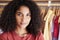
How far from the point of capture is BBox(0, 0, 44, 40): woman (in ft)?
2.51

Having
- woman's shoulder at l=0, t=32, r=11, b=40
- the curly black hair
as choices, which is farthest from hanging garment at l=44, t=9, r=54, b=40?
woman's shoulder at l=0, t=32, r=11, b=40

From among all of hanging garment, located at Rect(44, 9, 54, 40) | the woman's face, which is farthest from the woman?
hanging garment, located at Rect(44, 9, 54, 40)

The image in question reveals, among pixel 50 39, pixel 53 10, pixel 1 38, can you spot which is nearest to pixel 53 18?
pixel 53 10

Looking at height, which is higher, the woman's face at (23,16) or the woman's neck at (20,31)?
the woman's face at (23,16)

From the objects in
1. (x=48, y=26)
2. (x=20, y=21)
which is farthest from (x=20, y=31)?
(x=48, y=26)

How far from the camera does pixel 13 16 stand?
2.59ft

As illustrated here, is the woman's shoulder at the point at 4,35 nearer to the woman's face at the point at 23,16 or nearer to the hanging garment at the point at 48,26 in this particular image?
the woman's face at the point at 23,16

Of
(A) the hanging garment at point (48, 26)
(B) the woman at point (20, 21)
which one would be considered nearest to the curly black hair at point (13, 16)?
(B) the woman at point (20, 21)

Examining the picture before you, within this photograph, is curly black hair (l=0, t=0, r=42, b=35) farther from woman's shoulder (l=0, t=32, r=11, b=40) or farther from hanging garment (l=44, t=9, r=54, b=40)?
hanging garment (l=44, t=9, r=54, b=40)

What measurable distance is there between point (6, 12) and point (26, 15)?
0.12 m

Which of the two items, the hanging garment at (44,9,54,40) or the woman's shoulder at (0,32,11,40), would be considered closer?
the woman's shoulder at (0,32,11,40)

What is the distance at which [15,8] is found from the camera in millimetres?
782

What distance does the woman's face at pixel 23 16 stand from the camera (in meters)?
0.75

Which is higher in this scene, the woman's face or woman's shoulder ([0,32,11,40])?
the woman's face
